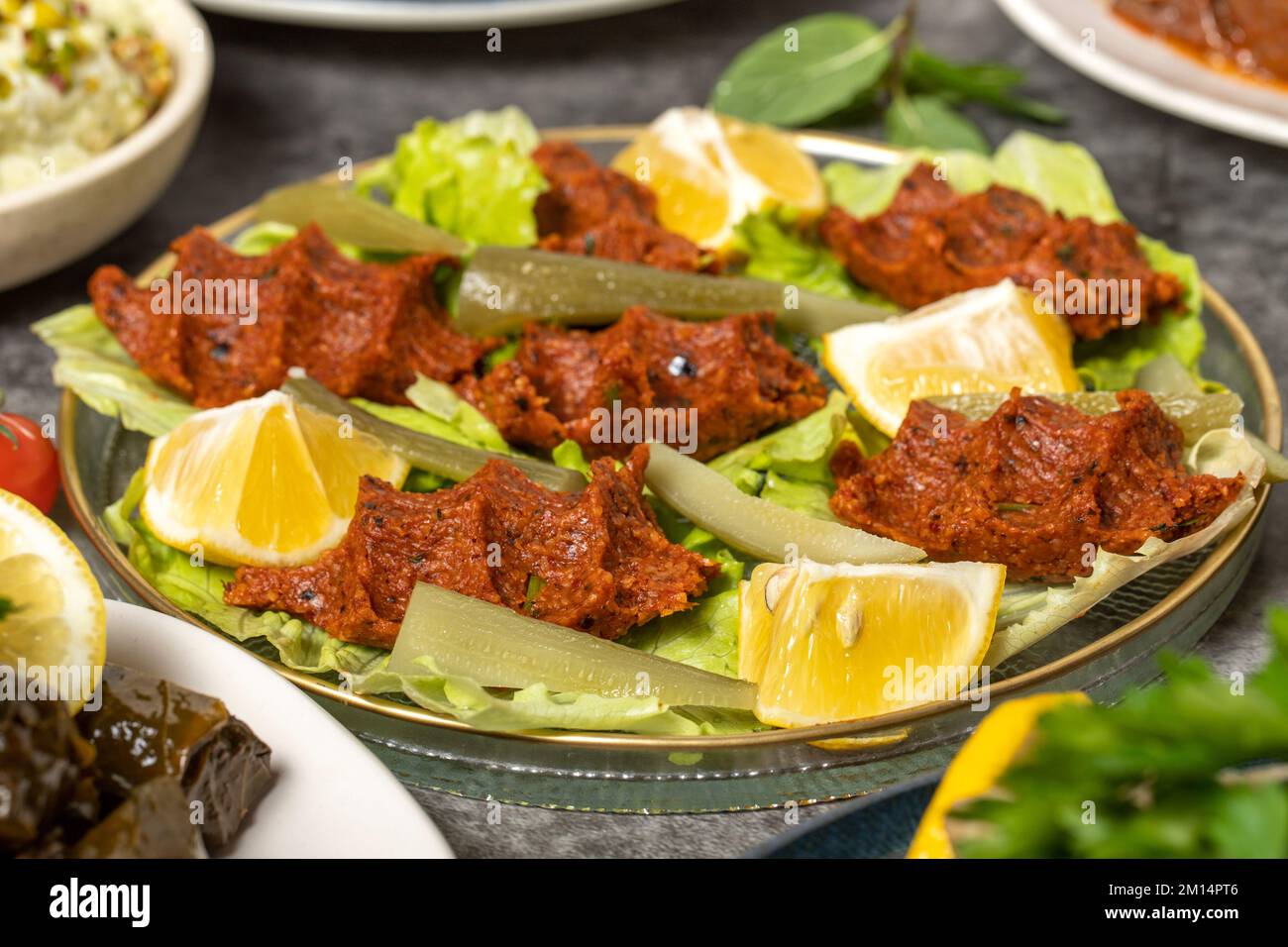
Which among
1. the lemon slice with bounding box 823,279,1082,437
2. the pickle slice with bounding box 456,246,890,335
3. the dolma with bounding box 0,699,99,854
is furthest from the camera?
the pickle slice with bounding box 456,246,890,335

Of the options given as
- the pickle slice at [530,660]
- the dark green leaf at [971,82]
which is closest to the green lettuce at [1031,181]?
the dark green leaf at [971,82]

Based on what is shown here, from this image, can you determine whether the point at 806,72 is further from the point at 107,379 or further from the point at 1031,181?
the point at 107,379

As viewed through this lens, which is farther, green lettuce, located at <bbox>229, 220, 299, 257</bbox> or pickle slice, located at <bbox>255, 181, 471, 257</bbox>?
green lettuce, located at <bbox>229, 220, 299, 257</bbox>

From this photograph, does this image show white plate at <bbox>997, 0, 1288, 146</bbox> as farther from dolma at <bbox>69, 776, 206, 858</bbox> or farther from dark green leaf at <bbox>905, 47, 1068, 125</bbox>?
dolma at <bbox>69, 776, 206, 858</bbox>

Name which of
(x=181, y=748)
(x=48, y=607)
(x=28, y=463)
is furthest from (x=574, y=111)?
(x=181, y=748)

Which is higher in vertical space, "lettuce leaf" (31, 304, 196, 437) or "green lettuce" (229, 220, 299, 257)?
"green lettuce" (229, 220, 299, 257)

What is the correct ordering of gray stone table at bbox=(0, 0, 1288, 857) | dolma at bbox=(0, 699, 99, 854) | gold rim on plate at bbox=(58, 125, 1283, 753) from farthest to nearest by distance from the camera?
1. gray stone table at bbox=(0, 0, 1288, 857)
2. gold rim on plate at bbox=(58, 125, 1283, 753)
3. dolma at bbox=(0, 699, 99, 854)

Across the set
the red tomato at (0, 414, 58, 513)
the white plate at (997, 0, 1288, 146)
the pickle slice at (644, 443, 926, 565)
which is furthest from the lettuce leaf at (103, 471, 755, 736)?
the white plate at (997, 0, 1288, 146)

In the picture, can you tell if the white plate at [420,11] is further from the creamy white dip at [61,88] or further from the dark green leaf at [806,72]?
the creamy white dip at [61,88]
